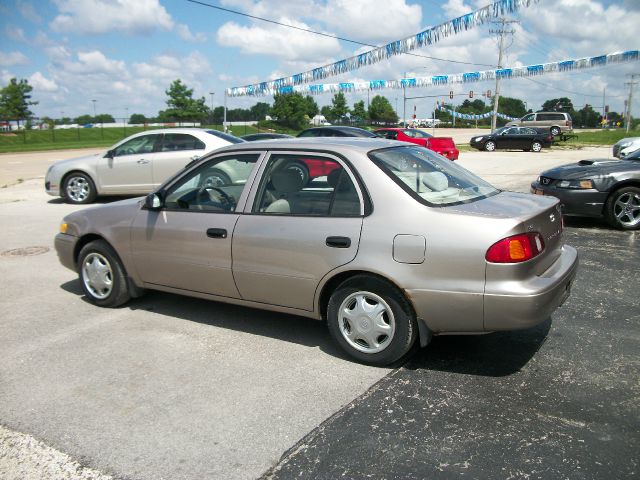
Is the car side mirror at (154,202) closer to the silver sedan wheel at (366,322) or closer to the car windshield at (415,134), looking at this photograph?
the silver sedan wheel at (366,322)

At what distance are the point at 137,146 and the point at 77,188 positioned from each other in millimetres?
1646

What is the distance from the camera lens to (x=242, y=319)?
5.07 m

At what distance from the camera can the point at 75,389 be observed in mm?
3727

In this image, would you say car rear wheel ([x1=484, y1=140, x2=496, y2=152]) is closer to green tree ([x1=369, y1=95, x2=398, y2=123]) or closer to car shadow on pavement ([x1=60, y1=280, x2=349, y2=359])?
car shadow on pavement ([x1=60, y1=280, x2=349, y2=359])

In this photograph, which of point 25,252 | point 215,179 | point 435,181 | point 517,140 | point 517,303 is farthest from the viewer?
point 517,140

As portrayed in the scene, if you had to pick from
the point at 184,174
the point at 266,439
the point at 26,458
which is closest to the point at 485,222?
the point at 266,439

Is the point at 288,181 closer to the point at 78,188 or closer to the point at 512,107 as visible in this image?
the point at 78,188

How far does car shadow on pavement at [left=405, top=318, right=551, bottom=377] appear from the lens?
3.96 m

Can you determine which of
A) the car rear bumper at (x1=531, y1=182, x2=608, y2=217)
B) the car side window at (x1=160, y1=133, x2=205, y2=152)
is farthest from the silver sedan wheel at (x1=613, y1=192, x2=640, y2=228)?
the car side window at (x1=160, y1=133, x2=205, y2=152)

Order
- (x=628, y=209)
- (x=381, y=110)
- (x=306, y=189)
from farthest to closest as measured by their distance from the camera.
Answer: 1. (x=381, y=110)
2. (x=628, y=209)
3. (x=306, y=189)

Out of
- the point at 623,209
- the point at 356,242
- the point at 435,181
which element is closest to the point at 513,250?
the point at 435,181

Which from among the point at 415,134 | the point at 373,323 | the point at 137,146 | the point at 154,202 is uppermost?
the point at 415,134

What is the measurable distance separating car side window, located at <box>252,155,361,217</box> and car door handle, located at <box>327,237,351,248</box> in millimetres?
188

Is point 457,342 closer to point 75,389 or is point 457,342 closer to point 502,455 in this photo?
point 502,455
